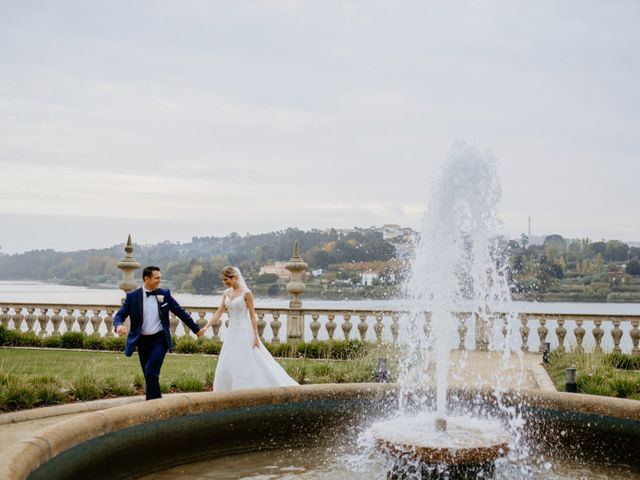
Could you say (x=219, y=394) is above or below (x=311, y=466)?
above

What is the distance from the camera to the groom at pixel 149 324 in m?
8.67

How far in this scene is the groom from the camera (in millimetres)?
8672

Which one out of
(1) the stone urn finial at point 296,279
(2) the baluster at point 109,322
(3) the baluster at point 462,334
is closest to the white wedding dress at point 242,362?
(3) the baluster at point 462,334

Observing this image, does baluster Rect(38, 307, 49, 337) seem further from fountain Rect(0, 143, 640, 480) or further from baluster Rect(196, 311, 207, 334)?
fountain Rect(0, 143, 640, 480)

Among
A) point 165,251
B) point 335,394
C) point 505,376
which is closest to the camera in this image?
point 335,394

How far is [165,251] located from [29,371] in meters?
47.5

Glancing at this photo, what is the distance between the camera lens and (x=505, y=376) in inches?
517

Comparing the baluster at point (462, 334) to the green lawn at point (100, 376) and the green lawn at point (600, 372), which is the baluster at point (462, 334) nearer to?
the green lawn at point (600, 372)

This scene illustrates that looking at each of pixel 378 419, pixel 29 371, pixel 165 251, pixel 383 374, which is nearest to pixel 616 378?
pixel 383 374

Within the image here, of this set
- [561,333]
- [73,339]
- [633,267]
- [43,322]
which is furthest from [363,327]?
[633,267]

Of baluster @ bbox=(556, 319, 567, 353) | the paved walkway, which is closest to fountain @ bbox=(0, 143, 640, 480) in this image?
the paved walkway

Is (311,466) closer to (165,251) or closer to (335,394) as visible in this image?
(335,394)

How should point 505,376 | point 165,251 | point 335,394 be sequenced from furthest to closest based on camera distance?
point 165,251
point 505,376
point 335,394

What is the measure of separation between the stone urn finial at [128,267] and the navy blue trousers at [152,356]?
12.0 meters
